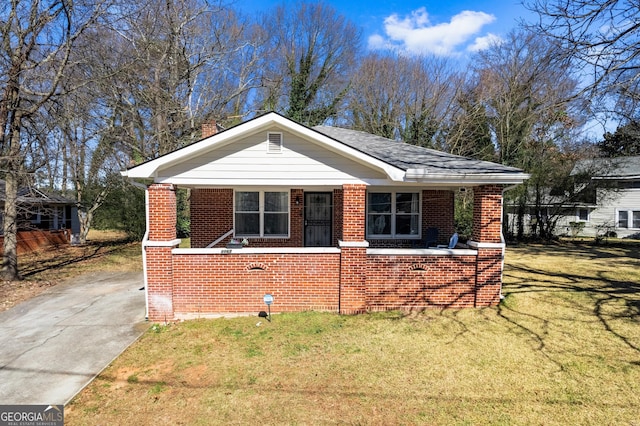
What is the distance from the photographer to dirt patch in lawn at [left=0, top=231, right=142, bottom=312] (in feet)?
31.2

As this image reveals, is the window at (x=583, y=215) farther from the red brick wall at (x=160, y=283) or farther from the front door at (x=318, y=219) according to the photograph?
the red brick wall at (x=160, y=283)

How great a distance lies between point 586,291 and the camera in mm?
8453

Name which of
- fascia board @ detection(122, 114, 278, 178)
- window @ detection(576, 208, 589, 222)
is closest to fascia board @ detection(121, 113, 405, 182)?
fascia board @ detection(122, 114, 278, 178)

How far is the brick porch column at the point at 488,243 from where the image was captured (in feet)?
23.1

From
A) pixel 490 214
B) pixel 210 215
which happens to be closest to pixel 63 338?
pixel 210 215

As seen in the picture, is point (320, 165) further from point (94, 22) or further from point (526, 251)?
point (526, 251)

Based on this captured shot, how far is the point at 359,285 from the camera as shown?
6.90 m

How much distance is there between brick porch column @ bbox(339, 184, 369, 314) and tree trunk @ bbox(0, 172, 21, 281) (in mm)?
10398

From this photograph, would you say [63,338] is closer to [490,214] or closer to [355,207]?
[355,207]

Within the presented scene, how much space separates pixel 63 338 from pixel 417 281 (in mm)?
6713

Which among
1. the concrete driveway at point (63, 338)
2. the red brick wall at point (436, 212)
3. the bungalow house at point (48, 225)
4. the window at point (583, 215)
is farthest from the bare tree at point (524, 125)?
the bungalow house at point (48, 225)

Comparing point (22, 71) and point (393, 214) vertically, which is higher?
point (22, 71)

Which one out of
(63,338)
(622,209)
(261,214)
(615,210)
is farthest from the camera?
(615,210)

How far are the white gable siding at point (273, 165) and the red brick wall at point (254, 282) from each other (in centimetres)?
153
